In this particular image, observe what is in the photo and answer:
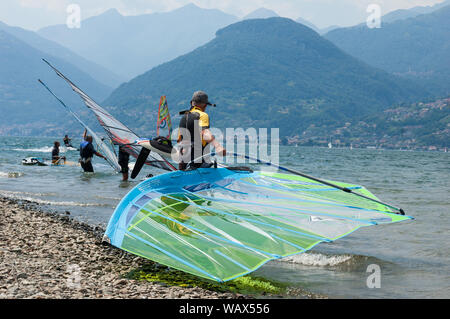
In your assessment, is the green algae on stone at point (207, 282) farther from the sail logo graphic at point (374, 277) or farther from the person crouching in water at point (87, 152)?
the person crouching in water at point (87, 152)

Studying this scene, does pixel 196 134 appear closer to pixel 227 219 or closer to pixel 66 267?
pixel 227 219

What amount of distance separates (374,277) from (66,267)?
14.0 feet

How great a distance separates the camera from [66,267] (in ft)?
19.2

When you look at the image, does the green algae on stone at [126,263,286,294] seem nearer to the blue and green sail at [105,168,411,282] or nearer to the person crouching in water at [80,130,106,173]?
the blue and green sail at [105,168,411,282]

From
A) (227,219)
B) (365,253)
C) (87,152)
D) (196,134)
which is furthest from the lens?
(87,152)

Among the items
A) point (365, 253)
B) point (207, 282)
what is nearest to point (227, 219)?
point (207, 282)

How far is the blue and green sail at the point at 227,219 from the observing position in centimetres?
534

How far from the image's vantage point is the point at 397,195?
17828 millimetres

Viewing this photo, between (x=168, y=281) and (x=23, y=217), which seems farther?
(x=23, y=217)

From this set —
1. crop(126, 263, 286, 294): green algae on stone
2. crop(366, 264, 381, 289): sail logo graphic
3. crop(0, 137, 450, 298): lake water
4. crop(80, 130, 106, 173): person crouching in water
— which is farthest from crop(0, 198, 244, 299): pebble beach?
crop(80, 130, 106, 173): person crouching in water

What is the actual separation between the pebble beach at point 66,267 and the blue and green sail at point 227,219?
40cm
